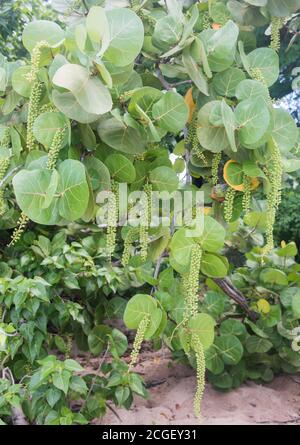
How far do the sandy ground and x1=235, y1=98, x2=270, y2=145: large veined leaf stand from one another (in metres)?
1.39

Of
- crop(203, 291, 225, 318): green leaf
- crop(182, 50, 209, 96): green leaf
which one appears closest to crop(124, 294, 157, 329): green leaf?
crop(182, 50, 209, 96): green leaf

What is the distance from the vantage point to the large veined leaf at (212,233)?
3.11 feet

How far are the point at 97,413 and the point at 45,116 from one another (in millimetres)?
1251

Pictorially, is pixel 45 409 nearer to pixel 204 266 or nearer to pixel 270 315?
pixel 204 266

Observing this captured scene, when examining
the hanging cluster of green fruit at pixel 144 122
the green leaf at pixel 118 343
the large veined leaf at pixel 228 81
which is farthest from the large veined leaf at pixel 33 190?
the green leaf at pixel 118 343

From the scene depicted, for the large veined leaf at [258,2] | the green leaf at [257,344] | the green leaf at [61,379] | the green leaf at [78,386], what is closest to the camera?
the large veined leaf at [258,2]

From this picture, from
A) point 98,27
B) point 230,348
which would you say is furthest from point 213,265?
point 230,348

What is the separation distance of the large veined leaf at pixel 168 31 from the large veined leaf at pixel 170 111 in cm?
14

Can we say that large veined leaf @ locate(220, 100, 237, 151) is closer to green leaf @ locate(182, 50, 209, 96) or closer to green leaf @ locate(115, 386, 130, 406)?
green leaf @ locate(182, 50, 209, 96)

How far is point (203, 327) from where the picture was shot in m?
1.13

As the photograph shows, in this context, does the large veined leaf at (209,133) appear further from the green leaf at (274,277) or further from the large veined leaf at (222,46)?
the green leaf at (274,277)

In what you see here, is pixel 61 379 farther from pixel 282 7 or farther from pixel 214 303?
pixel 282 7

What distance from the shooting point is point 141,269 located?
63.9 inches
